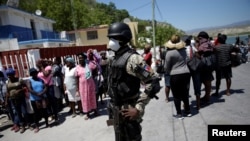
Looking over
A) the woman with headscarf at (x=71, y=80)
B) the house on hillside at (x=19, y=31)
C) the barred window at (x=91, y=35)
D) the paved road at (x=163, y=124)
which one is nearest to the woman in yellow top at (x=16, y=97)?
the paved road at (x=163, y=124)

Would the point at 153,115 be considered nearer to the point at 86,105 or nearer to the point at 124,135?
the point at 86,105

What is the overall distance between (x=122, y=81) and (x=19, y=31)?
24.3 meters

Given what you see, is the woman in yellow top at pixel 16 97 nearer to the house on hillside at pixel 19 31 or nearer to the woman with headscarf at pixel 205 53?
the woman with headscarf at pixel 205 53

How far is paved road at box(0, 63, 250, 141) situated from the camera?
4410mm

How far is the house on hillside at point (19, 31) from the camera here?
20109 mm

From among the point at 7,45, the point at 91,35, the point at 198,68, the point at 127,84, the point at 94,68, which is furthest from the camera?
the point at 91,35

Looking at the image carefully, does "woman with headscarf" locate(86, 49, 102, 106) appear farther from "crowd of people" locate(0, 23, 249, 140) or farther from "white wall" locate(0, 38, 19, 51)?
"white wall" locate(0, 38, 19, 51)

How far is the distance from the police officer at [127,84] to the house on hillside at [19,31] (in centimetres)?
1880

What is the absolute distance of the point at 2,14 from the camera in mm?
21906

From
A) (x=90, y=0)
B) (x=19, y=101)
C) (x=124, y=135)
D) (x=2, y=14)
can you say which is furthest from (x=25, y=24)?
(x=90, y=0)

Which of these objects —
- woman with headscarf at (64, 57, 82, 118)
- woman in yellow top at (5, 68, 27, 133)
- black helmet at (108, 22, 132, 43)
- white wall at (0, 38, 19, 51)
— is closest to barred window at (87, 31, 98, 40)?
white wall at (0, 38, 19, 51)

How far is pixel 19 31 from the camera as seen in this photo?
2394 cm

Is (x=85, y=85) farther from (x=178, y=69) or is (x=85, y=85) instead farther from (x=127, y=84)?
(x=127, y=84)

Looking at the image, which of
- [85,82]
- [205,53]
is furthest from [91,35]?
[205,53]
